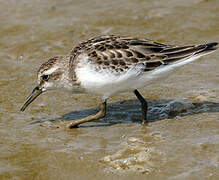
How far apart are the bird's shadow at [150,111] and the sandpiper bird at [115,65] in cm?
31

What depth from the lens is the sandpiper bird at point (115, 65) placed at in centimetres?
915

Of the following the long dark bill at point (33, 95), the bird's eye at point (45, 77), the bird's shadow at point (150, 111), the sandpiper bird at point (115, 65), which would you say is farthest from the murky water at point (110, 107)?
the bird's eye at point (45, 77)

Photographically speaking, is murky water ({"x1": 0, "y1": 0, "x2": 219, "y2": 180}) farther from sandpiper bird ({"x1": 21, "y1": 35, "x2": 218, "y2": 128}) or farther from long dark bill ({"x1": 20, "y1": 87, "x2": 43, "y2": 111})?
sandpiper bird ({"x1": 21, "y1": 35, "x2": 218, "y2": 128})

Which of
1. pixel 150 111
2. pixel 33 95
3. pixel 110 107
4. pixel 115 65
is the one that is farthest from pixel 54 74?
pixel 150 111

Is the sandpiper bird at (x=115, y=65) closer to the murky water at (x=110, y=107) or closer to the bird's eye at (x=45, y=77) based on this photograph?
the bird's eye at (x=45, y=77)

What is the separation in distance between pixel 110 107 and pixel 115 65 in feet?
5.69

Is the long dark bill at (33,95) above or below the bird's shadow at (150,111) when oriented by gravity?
above

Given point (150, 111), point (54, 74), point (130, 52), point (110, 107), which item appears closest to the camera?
point (130, 52)

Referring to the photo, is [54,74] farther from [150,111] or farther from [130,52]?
[150,111]

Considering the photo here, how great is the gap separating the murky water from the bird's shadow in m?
0.02

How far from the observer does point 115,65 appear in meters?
9.14

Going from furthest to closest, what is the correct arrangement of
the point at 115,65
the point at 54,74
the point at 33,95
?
the point at 33,95 < the point at 54,74 < the point at 115,65

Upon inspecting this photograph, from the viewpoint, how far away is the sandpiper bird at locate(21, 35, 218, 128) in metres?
9.15

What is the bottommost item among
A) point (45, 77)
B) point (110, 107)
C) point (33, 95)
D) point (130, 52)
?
point (110, 107)
